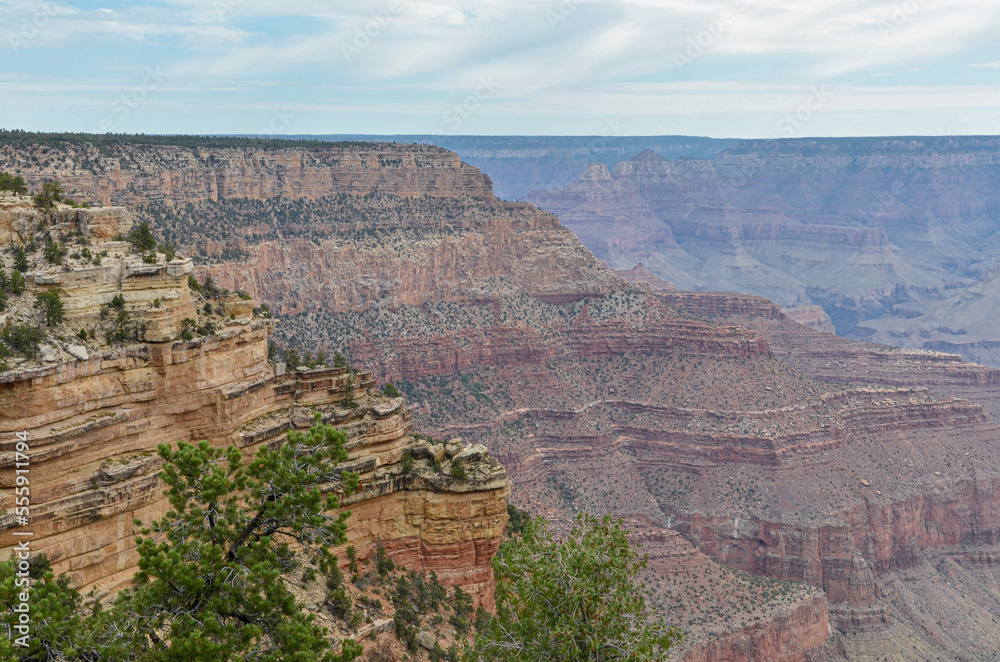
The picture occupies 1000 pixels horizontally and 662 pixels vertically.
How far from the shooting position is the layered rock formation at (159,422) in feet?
93.4

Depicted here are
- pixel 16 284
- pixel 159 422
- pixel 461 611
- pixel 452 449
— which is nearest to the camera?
pixel 16 284

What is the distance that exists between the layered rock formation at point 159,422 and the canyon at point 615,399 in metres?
41.3

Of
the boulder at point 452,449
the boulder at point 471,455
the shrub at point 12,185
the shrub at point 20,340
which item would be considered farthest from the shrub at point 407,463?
the shrub at point 12,185

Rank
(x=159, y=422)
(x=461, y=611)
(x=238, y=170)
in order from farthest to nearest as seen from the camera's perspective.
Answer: (x=238, y=170), (x=461, y=611), (x=159, y=422)

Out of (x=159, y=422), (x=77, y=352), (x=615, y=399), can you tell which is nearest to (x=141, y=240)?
(x=77, y=352)

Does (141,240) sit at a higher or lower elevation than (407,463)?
higher

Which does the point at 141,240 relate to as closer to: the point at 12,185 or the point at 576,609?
the point at 12,185

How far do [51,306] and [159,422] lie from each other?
17.2 ft

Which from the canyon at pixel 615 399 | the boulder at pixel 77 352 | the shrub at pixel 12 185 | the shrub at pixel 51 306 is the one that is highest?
the shrub at pixel 12 185

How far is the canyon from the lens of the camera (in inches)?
3342

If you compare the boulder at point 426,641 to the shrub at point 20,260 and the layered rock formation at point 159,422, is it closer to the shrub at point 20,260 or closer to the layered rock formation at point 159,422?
the layered rock formation at point 159,422

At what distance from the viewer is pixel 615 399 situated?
360 ft

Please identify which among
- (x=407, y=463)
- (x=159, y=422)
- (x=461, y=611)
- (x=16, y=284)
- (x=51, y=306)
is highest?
(x=16, y=284)

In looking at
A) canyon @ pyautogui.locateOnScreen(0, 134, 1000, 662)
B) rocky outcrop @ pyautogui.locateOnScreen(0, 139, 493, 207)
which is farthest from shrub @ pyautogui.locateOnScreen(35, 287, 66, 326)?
canyon @ pyautogui.locateOnScreen(0, 134, 1000, 662)
